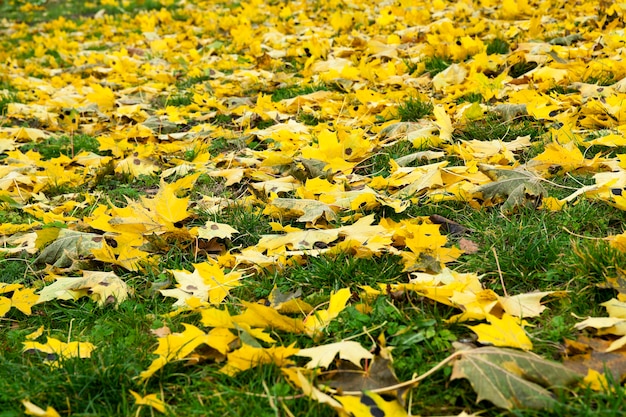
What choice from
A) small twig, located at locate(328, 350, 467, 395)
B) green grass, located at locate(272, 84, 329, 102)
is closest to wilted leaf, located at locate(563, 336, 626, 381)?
small twig, located at locate(328, 350, 467, 395)

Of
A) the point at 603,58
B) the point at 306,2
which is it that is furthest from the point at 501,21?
the point at 306,2

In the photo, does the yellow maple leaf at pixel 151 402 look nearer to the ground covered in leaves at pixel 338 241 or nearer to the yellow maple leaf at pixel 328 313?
the ground covered in leaves at pixel 338 241

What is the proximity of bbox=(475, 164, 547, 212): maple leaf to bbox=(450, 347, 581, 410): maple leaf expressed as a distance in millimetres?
882

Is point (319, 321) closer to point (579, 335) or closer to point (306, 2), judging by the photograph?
point (579, 335)

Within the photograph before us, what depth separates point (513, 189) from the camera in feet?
6.96

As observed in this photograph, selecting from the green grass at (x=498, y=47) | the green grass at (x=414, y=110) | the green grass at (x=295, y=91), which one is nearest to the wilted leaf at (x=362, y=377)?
the green grass at (x=414, y=110)

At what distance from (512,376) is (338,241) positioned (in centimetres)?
90

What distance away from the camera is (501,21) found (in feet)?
16.5

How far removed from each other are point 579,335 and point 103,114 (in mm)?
3565

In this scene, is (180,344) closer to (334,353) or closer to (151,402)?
→ (151,402)

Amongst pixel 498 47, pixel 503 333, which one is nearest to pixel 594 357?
pixel 503 333

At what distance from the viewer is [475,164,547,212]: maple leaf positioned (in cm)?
210

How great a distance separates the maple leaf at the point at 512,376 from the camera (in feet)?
4.04

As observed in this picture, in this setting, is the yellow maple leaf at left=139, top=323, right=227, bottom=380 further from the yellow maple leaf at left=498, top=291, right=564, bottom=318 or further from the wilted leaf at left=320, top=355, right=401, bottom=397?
the yellow maple leaf at left=498, top=291, right=564, bottom=318
